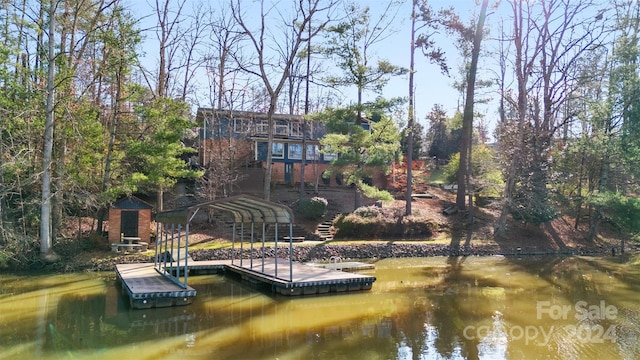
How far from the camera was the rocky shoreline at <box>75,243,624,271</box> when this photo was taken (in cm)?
1842

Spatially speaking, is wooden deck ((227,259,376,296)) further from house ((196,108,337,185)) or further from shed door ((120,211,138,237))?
house ((196,108,337,185))

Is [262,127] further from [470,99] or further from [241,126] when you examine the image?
[470,99]

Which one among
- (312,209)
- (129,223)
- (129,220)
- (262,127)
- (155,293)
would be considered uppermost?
(262,127)

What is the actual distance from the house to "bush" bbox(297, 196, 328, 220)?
542 cm

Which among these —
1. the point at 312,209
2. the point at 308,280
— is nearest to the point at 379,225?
the point at 312,209

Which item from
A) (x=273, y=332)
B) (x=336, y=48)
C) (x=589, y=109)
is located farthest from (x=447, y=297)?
(x=589, y=109)

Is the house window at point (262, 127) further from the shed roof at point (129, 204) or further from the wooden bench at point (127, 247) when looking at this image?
the wooden bench at point (127, 247)

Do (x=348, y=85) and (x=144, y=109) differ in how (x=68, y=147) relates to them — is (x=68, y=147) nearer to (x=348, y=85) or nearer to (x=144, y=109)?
(x=144, y=109)

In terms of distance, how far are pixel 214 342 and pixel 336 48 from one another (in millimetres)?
19685

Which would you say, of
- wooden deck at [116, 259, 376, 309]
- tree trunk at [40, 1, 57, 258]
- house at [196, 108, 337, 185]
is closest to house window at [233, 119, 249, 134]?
house at [196, 108, 337, 185]

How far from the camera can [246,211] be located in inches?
634

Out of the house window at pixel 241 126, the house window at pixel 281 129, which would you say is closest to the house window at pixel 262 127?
the house window at pixel 281 129

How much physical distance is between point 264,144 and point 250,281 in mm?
18856

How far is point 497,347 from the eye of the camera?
8.48m
